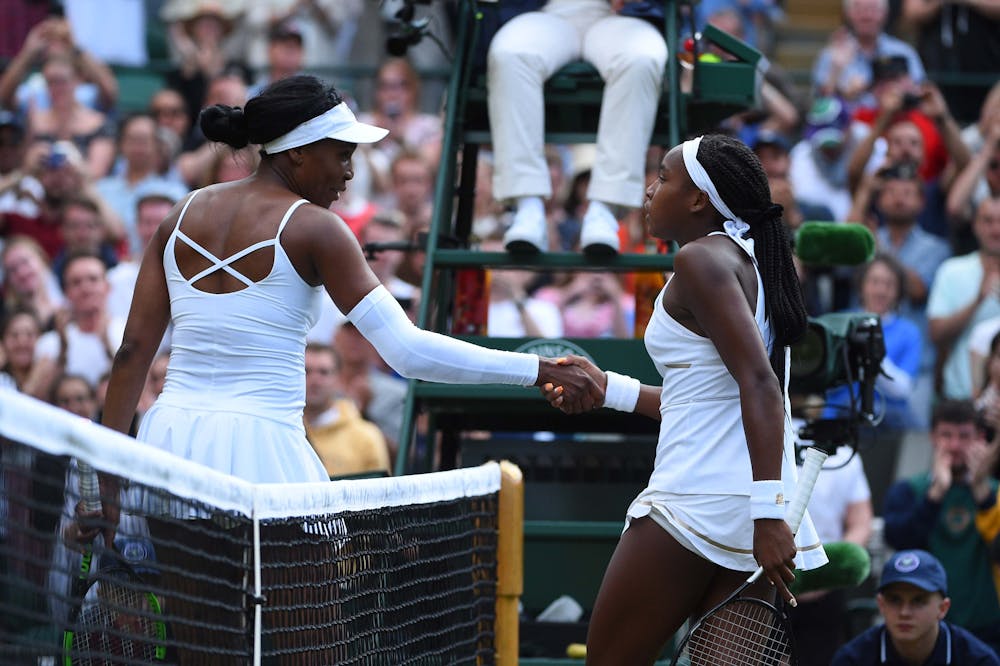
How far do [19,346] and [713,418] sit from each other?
6.22 metres

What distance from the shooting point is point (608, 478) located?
7.32m

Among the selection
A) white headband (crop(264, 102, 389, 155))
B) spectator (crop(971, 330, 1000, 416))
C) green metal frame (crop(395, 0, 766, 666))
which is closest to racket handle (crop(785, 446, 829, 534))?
white headband (crop(264, 102, 389, 155))

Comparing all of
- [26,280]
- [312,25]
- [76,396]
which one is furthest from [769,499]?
[312,25]

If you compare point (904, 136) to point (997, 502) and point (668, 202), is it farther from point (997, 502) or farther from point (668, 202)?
point (668, 202)

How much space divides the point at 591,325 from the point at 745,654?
5525 mm

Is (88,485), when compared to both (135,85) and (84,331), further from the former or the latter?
(135,85)

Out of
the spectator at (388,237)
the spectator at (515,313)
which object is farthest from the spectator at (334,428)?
the spectator at (388,237)

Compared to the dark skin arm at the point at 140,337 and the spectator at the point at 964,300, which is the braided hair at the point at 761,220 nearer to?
the dark skin arm at the point at 140,337

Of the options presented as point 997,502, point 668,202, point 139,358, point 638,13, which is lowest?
point 997,502

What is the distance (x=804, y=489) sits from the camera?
427 cm

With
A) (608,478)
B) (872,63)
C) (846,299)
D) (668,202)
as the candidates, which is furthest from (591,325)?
(668,202)

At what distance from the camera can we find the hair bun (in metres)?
4.67

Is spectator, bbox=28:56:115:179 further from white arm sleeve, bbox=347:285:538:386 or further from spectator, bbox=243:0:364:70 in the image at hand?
white arm sleeve, bbox=347:285:538:386

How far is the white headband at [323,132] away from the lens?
461cm
